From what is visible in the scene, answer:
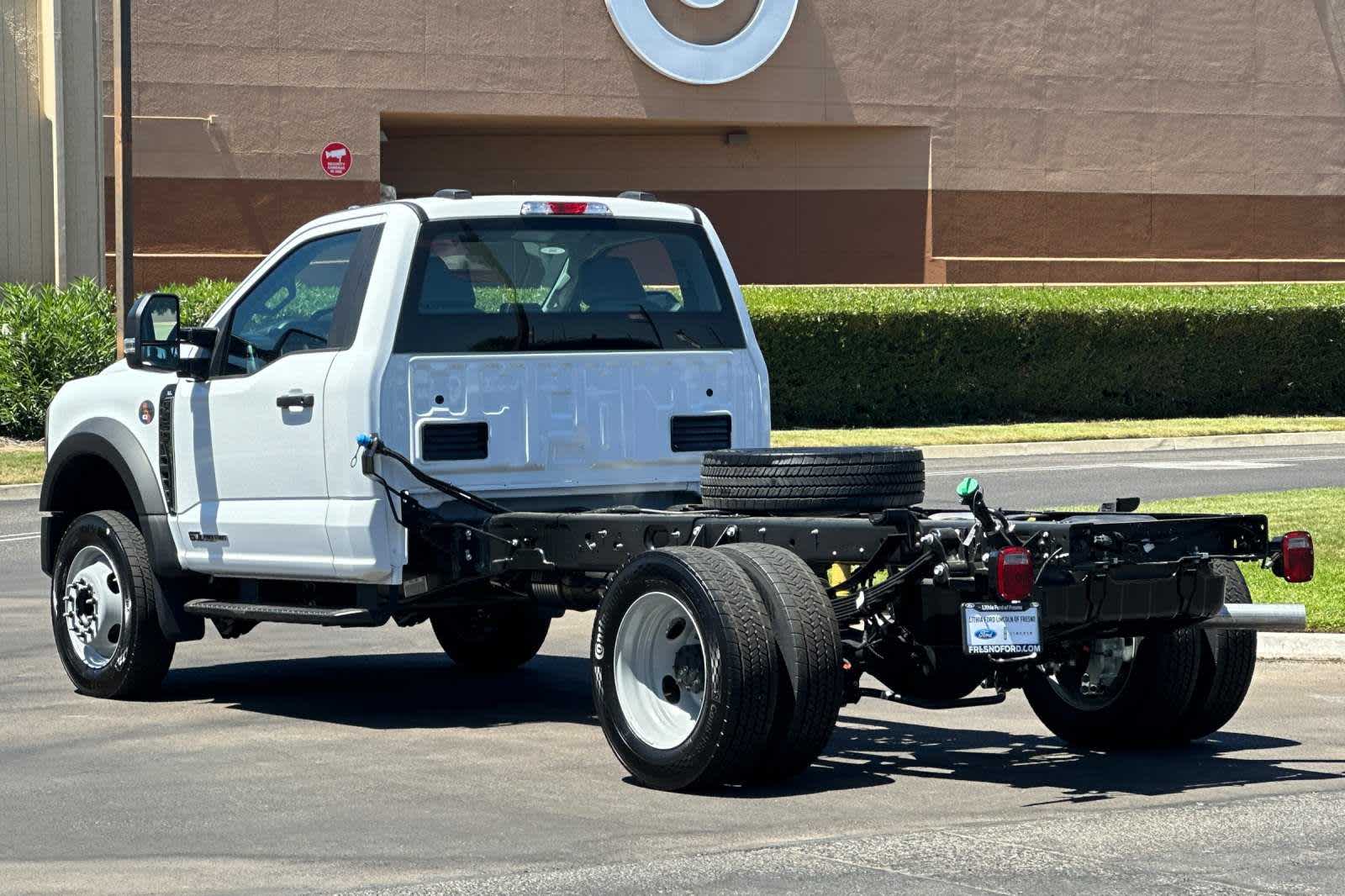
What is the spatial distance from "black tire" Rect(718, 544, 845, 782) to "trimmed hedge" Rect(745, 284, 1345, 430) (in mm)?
20344

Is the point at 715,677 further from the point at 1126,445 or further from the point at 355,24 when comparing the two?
the point at 355,24

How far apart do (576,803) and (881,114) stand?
90.8ft

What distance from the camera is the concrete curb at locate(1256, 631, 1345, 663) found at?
35.4 feet

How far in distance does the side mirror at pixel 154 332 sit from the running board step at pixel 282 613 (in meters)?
1.11

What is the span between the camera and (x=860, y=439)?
84.8 ft

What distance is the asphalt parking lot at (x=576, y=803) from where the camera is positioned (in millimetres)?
6219

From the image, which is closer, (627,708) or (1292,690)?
(627,708)

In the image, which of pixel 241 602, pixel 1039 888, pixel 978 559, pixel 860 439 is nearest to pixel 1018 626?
pixel 978 559

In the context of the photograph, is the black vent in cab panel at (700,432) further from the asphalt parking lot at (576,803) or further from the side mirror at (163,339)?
the side mirror at (163,339)

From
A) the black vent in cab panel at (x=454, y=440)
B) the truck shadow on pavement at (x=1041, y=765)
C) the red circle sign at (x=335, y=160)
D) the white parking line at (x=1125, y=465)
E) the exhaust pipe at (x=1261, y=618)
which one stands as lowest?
the truck shadow on pavement at (x=1041, y=765)

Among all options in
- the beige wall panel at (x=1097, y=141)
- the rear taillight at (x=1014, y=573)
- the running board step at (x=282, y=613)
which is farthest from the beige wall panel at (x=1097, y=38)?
the rear taillight at (x=1014, y=573)

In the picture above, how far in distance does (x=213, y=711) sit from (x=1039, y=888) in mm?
4687

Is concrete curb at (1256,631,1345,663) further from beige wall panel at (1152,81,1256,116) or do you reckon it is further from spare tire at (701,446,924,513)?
beige wall panel at (1152,81,1256,116)

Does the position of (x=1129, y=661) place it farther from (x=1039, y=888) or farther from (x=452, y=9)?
(x=452, y=9)
